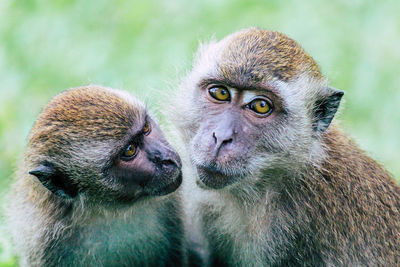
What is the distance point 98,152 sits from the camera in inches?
246

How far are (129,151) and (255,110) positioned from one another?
1187mm

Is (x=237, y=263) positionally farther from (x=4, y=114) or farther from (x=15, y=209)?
(x=4, y=114)

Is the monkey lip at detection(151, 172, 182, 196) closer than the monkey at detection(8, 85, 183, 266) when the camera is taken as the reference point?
No

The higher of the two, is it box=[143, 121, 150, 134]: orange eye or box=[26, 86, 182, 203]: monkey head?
box=[143, 121, 150, 134]: orange eye

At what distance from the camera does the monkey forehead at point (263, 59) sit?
629 cm

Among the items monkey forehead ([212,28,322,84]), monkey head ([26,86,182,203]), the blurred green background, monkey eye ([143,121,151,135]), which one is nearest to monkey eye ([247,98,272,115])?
monkey forehead ([212,28,322,84])

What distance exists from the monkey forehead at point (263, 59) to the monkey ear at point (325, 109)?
0.24 metres

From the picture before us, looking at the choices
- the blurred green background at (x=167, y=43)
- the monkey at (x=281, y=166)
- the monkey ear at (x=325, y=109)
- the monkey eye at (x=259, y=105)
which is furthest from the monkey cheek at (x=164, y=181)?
the blurred green background at (x=167, y=43)

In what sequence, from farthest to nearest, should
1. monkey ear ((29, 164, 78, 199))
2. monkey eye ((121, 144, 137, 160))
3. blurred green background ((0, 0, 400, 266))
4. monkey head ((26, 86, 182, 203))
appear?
blurred green background ((0, 0, 400, 266))
monkey eye ((121, 144, 137, 160))
monkey head ((26, 86, 182, 203))
monkey ear ((29, 164, 78, 199))

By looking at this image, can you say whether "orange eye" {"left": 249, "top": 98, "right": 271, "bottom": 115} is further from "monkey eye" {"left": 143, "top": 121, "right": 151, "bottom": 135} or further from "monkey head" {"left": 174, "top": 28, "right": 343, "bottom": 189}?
"monkey eye" {"left": 143, "top": 121, "right": 151, "bottom": 135}

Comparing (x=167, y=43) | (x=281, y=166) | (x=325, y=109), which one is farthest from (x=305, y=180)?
(x=167, y=43)

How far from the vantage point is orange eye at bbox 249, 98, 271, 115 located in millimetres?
6266

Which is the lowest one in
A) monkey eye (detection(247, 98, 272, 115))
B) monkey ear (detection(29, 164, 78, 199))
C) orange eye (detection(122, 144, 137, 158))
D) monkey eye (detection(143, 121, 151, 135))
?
monkey ear (detection(29, 164, 78, 199))

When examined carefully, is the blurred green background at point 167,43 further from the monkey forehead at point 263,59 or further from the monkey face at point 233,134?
the monkey face at point 233,134
